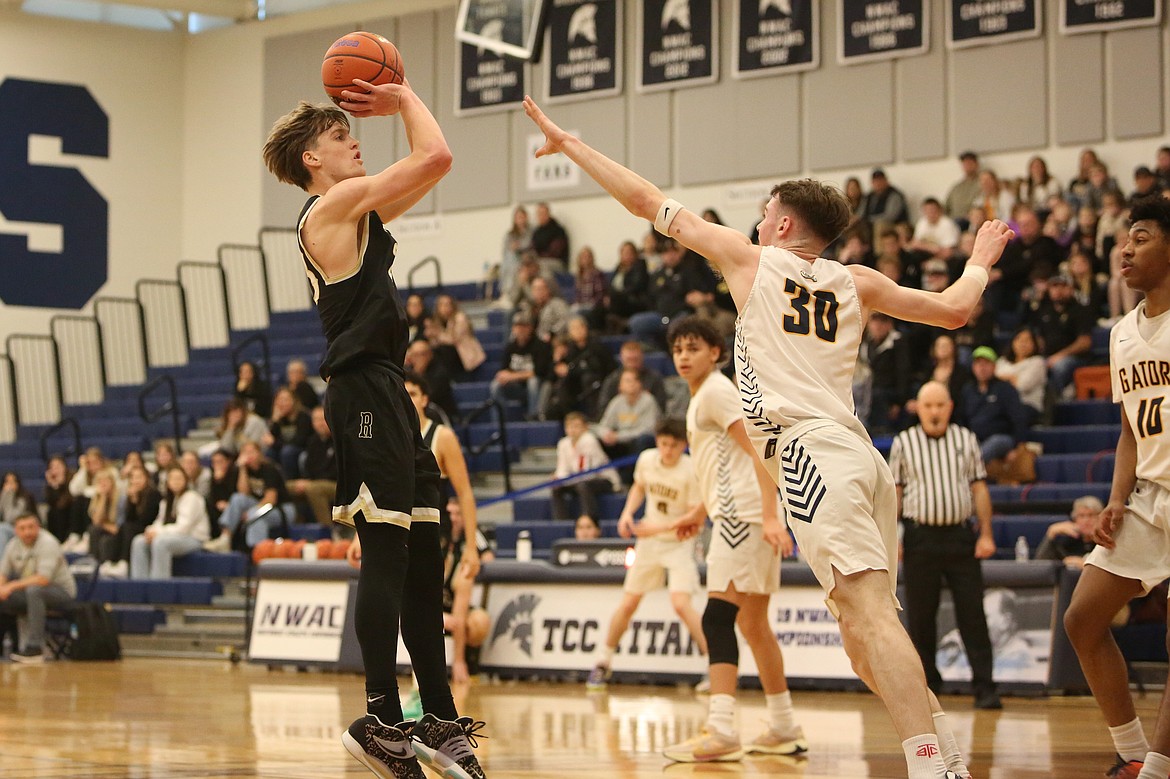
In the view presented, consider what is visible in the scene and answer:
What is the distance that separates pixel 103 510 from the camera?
57.5 ft

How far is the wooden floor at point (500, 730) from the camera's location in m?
5.94

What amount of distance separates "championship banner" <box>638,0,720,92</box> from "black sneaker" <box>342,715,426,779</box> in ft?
52.9

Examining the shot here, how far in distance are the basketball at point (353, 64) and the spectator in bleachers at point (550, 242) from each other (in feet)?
48.6

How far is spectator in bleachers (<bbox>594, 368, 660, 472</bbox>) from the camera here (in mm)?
14547

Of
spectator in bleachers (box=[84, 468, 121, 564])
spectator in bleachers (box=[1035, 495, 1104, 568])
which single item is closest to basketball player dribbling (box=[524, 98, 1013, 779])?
spectator in bleachers (box=[1035, 495, 1104, 568])

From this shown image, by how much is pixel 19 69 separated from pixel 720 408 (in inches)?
755

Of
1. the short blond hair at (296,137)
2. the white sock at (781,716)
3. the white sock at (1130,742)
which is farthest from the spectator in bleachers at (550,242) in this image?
the short blond hair at (296,137)

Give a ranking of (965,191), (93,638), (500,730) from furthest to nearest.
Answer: (965,191) → (93,638) → (500,730)

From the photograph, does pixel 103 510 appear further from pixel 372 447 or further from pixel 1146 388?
pixel 1146 388

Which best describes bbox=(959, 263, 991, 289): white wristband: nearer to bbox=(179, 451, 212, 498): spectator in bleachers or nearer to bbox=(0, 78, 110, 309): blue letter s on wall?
bbox=(179, 451, 212, 498): spectator in bleachers

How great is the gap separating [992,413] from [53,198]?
623 inches

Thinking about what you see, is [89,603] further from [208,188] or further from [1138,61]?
[1138,61]

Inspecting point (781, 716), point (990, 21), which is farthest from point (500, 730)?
point (990, 21)

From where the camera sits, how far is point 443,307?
59.0ft
